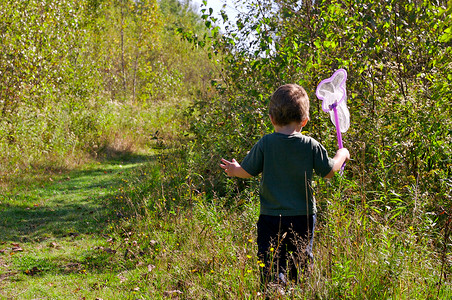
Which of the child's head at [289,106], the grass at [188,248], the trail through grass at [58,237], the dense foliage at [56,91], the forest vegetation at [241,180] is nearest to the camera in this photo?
the grass at [188,248]

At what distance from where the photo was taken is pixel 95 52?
19266 mm

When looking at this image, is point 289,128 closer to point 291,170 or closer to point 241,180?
point 291,170

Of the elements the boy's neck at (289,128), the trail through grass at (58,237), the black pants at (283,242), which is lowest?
the trail through grass at (58,237)

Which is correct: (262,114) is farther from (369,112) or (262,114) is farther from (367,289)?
(367,289)

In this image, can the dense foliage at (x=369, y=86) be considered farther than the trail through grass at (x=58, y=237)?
No

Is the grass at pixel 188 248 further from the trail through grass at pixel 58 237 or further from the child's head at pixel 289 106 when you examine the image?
the child's head at pixel 289 106

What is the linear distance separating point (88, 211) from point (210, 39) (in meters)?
3.78

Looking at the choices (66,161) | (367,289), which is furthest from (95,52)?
(367,289)

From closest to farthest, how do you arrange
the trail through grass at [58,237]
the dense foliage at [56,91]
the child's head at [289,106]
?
1. the child's head at [289,106]
2. the trail through grass at [58,237]
3. the dense foliage at [56,91]

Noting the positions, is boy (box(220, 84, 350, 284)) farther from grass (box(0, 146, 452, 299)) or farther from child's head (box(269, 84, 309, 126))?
grass (box(0, 146, 452, 299))

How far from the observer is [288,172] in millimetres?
3281

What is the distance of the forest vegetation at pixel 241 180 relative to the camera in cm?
348

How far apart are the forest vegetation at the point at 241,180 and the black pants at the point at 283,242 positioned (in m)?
0.15

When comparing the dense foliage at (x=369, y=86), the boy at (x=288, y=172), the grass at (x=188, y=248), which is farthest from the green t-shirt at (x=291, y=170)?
the dense foliage at (x=369, y=86)
